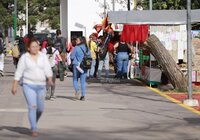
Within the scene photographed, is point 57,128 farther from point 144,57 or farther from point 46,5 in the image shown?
point 46,5

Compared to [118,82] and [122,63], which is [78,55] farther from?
[122,63]

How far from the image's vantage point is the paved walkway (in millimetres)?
10297

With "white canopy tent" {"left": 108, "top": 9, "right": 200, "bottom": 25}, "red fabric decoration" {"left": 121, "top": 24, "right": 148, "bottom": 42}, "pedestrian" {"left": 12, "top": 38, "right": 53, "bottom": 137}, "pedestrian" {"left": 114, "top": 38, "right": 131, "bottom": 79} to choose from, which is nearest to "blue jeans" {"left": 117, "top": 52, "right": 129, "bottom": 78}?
"pedestrian" {"left": 114, "top": 38, "right": 131, "bottom": 79}

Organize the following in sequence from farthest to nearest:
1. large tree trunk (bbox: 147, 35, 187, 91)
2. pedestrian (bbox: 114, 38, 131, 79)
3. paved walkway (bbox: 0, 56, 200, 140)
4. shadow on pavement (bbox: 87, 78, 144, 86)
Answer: pedestrian (bbox: 114, 38, 131, 79) → shadow on pavement (bbox: 87, 78, 144, 86) → large tree trunk (bbox: 147, 35, 187, 91) → paved walkway (bbox: 0, 56, 200, 140)

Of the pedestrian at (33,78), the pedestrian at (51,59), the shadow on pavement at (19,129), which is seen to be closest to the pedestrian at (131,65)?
the pedestrian at (51,59)

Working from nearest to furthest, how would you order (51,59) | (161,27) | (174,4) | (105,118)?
(105,118) < (51,59) < (161,27) < (174,4)

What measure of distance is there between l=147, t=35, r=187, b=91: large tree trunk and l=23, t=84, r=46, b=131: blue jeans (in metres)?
8.01

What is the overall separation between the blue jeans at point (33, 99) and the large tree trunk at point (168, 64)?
315 inches

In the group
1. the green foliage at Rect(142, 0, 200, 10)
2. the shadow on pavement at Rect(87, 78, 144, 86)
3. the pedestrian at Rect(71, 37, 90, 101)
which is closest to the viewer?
the pedestrian at Rect(71, 37, 90, 101)

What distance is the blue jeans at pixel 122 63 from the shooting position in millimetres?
22469

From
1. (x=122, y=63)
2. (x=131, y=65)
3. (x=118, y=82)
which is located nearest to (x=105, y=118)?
(x=118, y=82)

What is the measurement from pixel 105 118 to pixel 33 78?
2711mm

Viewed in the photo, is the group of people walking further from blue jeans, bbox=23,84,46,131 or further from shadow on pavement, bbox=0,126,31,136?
shadow on pavement, bbox=0,126,31,136

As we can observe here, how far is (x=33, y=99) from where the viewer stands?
10031 mm
